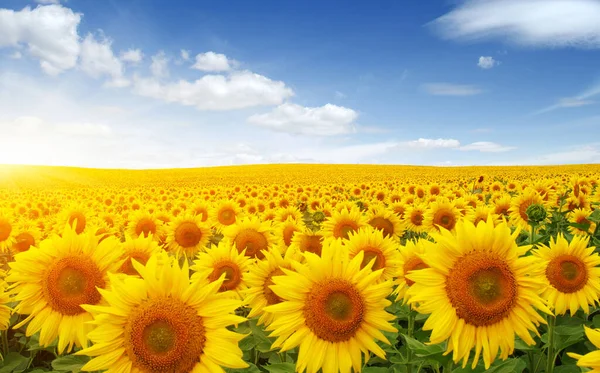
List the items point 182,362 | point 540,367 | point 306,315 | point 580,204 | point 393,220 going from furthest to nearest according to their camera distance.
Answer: point 580,204 → point 393,220 → point 540,367 → point 306,315 → point 182,362

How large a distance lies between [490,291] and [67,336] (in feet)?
10.9

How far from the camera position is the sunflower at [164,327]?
3.25 m

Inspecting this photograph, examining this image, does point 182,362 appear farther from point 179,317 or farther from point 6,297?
point 6,297

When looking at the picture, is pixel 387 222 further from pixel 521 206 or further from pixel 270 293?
pixel 270 293

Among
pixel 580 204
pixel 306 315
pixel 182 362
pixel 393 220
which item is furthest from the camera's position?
pixel 580 204

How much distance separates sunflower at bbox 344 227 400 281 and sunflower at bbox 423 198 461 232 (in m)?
4.26

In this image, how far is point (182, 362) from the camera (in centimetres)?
325

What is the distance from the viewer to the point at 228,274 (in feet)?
17.4

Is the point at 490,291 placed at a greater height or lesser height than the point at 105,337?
greater

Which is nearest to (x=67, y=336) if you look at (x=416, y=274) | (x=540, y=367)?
(x=416, y=274)

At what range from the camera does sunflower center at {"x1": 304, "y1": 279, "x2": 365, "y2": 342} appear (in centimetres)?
357

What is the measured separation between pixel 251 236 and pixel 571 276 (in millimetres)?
Answer: 4068

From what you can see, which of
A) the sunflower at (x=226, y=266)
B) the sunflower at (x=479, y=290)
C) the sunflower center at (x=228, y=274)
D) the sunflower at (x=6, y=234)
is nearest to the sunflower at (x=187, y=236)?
the sunflower at (x=6, y=234)

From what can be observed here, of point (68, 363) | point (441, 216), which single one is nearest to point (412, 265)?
point (68, 363)
